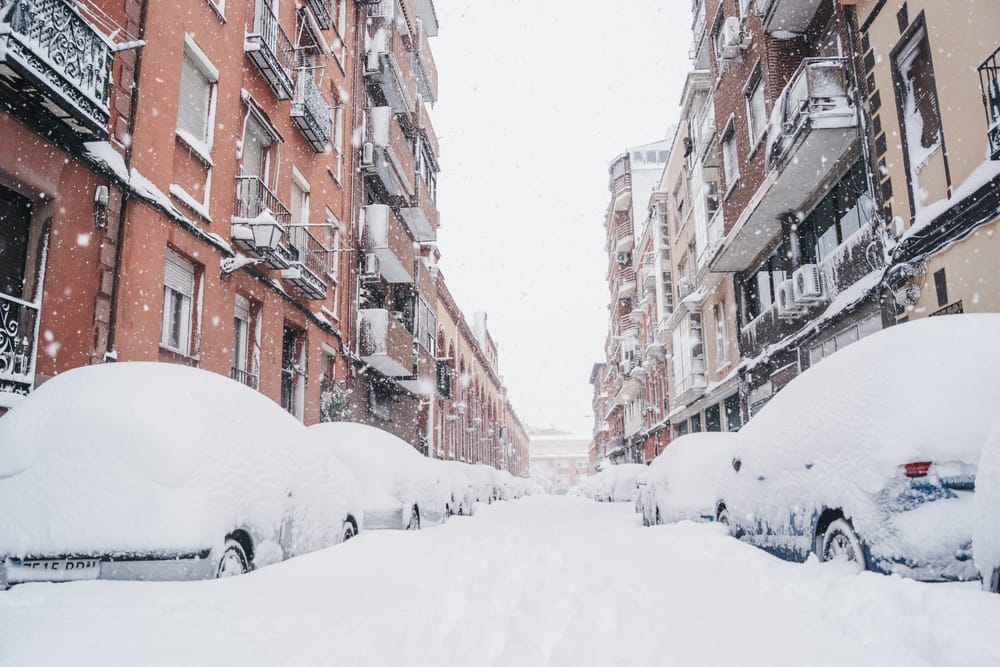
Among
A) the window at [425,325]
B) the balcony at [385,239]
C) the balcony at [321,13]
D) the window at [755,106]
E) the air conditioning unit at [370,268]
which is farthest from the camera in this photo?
the window at [425,325]

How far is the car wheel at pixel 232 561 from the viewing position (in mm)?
4395

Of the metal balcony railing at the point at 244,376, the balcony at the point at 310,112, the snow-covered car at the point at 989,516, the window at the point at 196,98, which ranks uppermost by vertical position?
→ the balcony at the point at 310,112

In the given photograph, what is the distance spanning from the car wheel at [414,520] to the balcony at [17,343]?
15.8 ft

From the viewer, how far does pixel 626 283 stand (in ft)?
159

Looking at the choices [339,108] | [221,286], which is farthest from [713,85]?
[221,286]

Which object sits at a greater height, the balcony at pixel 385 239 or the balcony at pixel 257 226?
the balcony at pixel 385 239

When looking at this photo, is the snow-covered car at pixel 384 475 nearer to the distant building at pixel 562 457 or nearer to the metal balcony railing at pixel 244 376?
the metal balcony railing at pixel 244 376

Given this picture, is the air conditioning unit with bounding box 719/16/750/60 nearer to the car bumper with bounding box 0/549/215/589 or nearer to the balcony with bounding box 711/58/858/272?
the balcony with bounding box 711/58/858/272

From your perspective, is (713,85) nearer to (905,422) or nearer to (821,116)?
(821,116)

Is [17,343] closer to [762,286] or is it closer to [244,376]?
[244,376]

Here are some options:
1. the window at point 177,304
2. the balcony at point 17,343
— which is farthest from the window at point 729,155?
the balcony at point 17,343

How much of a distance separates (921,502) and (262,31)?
1353 centimetres

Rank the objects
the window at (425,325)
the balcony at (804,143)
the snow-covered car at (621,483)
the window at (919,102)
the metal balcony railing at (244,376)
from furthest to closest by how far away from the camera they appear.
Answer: the window at (425,325) → the snow-covered car at (621,483) → the balcony at (804,143) → the metal balcony railing at (244,376) → the window at (919,102)

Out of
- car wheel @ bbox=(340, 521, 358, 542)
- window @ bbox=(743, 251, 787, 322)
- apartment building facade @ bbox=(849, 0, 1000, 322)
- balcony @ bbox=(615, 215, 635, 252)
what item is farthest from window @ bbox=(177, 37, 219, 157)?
balcony @ bbox=(615, 215, 635, 252)
